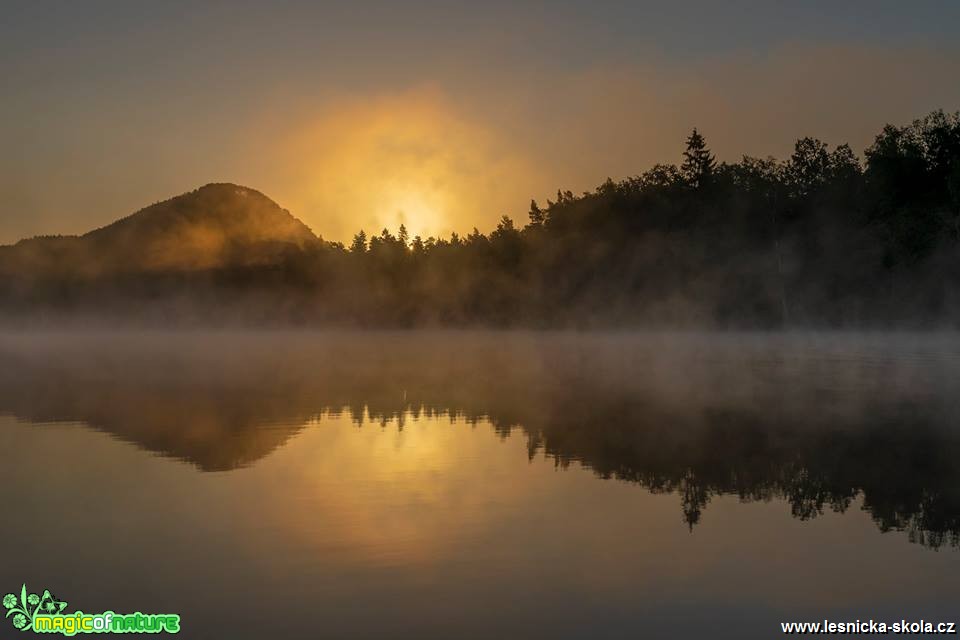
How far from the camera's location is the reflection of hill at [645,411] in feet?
57.9

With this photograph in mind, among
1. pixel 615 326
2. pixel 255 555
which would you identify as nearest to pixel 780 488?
pixel 255 555

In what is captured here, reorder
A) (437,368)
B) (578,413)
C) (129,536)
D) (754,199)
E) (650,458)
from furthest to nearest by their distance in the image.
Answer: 1. (754,199)
2. (437,368)
3. (578,413)
4. (650,458)
5. (129,536)

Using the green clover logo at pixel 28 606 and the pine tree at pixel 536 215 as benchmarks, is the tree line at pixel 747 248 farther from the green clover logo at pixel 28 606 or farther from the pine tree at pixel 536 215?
the green clover logo at pixel 28 606

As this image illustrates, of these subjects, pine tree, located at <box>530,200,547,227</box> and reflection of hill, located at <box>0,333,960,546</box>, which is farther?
pine tree, located at <box>530,200,547,227</box>

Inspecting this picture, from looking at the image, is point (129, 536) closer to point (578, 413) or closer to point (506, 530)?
point (506, 530)

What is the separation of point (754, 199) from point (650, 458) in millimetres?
101286

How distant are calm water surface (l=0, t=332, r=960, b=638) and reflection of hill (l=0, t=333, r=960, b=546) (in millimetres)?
134

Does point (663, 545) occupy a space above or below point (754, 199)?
below

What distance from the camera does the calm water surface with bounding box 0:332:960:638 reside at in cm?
1070

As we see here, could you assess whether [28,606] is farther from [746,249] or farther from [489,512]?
[746,249]

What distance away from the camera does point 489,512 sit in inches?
597

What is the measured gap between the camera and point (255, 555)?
496 inches

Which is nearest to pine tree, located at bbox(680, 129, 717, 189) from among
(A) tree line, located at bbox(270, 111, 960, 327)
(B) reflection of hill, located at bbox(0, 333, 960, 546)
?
(A) tree line, located at bbox(270, 111, 960, 327)

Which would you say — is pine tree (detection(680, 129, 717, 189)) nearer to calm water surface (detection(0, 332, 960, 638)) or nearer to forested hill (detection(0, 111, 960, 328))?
forested hill (detection(0, 111, 960, 328))
